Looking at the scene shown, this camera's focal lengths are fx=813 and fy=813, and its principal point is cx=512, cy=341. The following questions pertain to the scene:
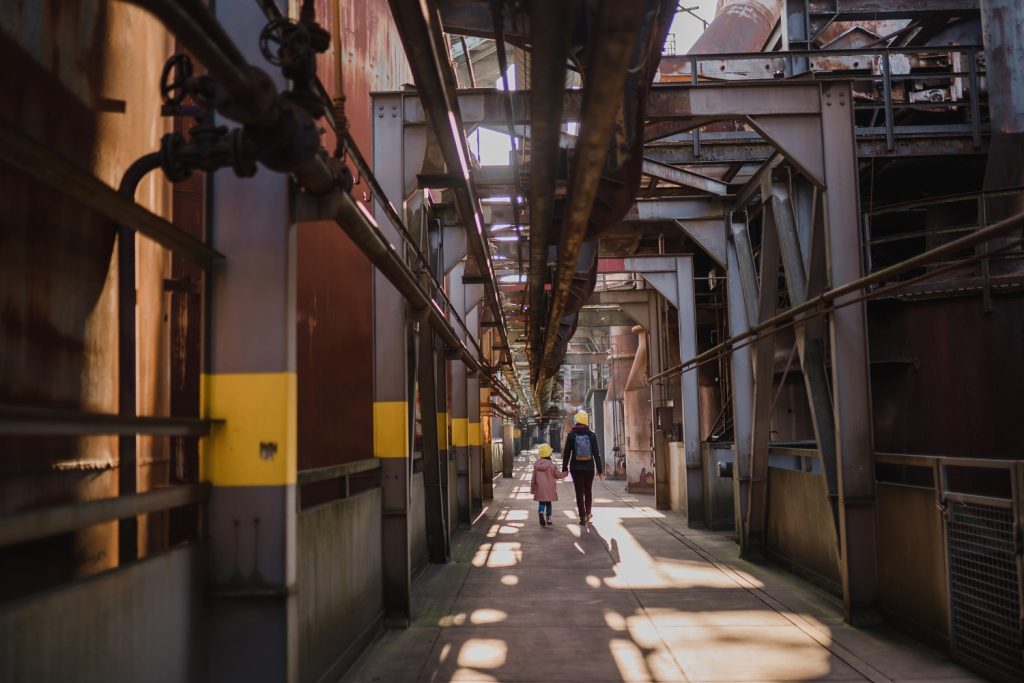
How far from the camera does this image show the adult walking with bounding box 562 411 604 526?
14.1m

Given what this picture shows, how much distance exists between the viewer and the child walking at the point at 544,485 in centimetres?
1451

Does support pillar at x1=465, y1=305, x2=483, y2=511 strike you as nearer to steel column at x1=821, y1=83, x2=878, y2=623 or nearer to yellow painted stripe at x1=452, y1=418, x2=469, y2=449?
yellow painted stripe at x1=452, y1=418, x2=469, y2=449

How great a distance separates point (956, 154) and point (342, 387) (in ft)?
32.1

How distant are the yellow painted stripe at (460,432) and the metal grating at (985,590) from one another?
9565 millimetres

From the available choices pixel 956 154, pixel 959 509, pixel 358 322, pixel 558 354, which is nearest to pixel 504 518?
pixel 558 354

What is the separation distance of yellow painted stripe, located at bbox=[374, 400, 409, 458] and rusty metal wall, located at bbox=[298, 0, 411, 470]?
22.8 inches

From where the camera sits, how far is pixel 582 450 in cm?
1416

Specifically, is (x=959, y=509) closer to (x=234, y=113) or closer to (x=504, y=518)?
(x=234, y=113)

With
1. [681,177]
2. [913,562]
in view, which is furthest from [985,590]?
[681,177]

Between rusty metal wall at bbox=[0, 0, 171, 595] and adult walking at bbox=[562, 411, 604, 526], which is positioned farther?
adult walking at bbox=[562, 411, 604, 526]

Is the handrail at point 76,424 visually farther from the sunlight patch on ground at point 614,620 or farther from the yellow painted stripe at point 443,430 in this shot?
the yellow painted stripe at point 443,430

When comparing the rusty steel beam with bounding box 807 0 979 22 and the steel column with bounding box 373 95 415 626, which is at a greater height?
the rusty steel beam with bounding box 807 0 979 22

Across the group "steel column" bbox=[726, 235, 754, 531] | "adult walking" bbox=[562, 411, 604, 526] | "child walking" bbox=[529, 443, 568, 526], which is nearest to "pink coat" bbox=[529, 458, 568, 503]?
"child walking" bbox=[529, 443, 568, 526]

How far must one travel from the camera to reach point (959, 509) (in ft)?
18.6
